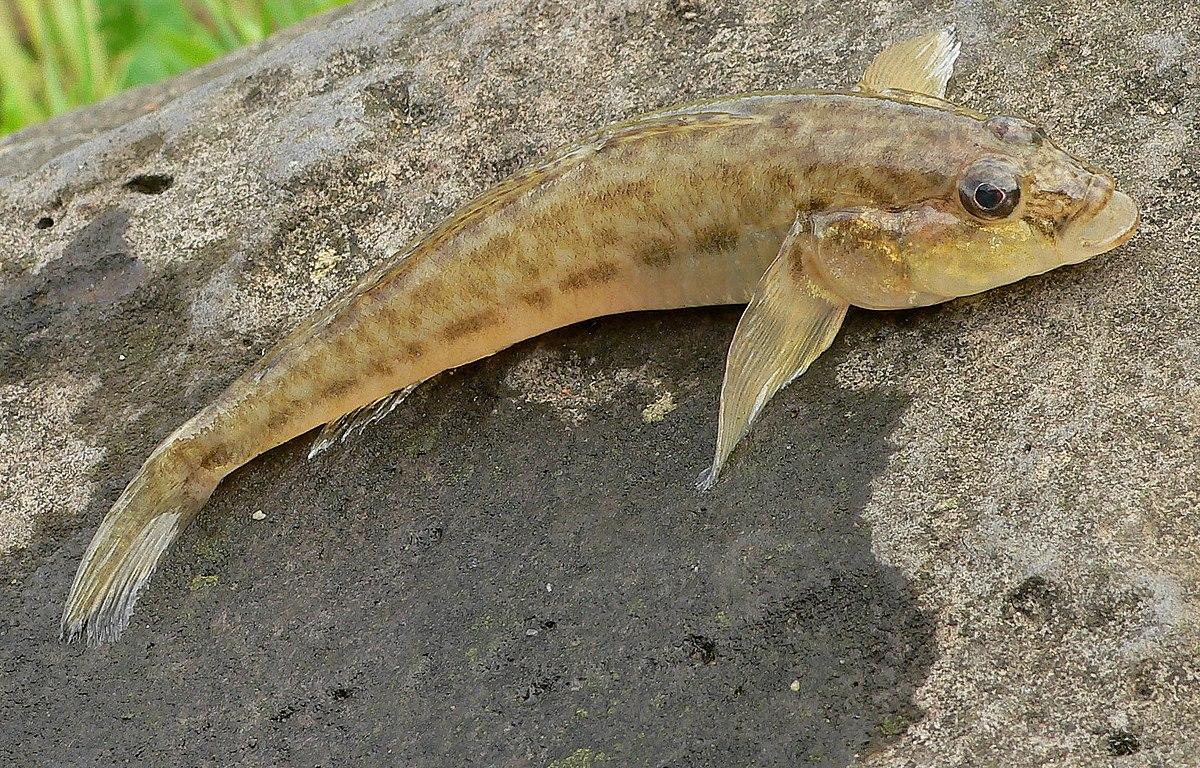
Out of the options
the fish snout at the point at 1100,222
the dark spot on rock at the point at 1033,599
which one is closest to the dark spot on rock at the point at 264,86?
the fish snout at the point at 1100,222

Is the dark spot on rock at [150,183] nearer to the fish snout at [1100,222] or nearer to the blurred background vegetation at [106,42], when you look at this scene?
the blurred background vegetation at [106,42]

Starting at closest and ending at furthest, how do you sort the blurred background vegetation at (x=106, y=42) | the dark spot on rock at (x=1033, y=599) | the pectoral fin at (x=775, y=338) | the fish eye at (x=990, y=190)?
the dark spot on rock at (x=1033, y=599)
the fish eye at (x=990, y=190)
the pectoral fin at (x=775, y=338)
the blurred background vegetation at (x=106, y=42)

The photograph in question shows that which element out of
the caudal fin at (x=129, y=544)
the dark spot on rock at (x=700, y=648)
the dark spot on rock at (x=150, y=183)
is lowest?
the dark spot on rock at (x=700, y=648)

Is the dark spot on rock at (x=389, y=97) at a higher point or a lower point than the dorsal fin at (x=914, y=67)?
higher

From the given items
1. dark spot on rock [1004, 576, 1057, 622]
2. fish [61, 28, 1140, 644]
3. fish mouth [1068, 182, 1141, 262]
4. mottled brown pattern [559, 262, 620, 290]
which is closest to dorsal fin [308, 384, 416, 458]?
fish [61, 28, 1140, 644]

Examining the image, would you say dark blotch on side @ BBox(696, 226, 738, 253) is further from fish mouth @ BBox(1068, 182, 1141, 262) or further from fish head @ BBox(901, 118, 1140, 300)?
fish mouth @ BBox(1068, 182, 1141, 262)

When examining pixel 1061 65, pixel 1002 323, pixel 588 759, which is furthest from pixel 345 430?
pixel 1061 65
